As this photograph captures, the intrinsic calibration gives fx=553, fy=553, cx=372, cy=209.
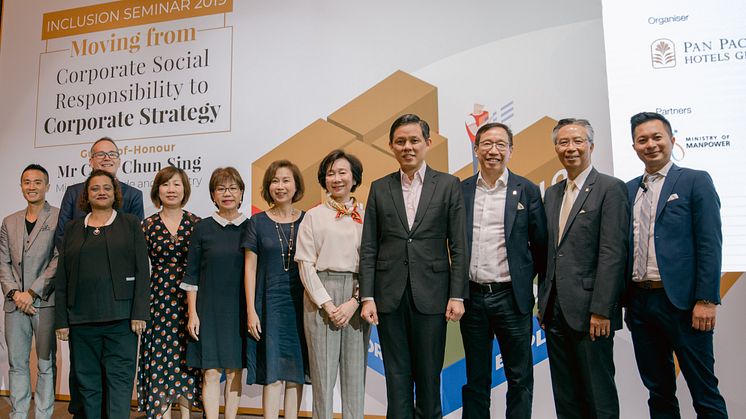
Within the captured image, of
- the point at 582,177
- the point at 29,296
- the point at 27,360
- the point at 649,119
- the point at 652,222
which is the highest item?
the point at 649,119

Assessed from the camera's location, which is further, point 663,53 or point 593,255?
point 663,53

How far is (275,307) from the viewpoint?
2945 millimetres

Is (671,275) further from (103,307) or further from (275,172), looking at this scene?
(103,307)

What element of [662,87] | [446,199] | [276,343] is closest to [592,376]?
[446,199]

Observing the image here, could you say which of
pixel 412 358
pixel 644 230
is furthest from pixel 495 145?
pixel 412 358

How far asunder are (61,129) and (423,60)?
3.11m

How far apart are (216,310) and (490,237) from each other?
5.10ft

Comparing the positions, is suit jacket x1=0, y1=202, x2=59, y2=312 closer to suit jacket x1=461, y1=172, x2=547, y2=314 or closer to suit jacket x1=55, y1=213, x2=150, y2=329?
suit jacket x1=55, y1=213, x2=150, y2=329

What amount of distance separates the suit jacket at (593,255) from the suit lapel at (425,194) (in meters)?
0.62

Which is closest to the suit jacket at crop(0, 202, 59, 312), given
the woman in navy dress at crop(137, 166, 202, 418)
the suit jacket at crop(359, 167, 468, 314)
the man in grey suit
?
the man in grey suit

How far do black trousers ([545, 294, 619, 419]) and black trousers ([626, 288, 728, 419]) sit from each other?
21 cm

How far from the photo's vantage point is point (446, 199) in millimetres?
2568

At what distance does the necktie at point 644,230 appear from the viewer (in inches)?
101

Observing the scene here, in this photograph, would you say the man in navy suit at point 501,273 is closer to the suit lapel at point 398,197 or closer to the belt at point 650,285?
the suit lapel at point 398,197
